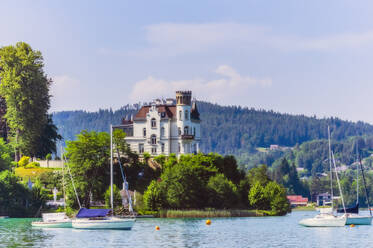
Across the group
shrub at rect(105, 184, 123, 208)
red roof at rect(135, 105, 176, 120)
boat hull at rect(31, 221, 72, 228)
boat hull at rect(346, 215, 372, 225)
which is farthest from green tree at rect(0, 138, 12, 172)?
boat hull at rect(346, 215, 372, 225)

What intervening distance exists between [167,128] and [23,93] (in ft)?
90.5

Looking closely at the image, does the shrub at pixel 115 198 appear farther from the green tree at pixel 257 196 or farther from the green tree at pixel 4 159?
the green tree at pixel 257 196

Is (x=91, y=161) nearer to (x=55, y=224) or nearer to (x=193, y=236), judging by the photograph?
(x=55, y=224)

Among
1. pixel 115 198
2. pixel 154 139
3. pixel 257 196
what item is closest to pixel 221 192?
pixel 257 196

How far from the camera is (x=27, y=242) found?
7219 centimetres

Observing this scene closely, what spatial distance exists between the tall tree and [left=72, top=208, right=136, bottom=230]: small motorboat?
4587cm

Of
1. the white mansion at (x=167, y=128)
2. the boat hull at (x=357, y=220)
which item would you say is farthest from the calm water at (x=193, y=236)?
the white mansion at (x=167, y=128)

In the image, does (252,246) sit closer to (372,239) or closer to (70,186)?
(372,239)

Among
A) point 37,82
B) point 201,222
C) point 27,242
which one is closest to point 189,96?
point 37,82

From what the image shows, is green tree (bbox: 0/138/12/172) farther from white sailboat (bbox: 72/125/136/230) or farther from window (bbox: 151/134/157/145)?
white sailboat (bbox: 72/125/136/230)

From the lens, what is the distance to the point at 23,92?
432ft

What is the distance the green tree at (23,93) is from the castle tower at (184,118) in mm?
23953

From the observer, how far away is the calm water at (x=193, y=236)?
236 ft

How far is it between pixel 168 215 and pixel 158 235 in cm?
3619
